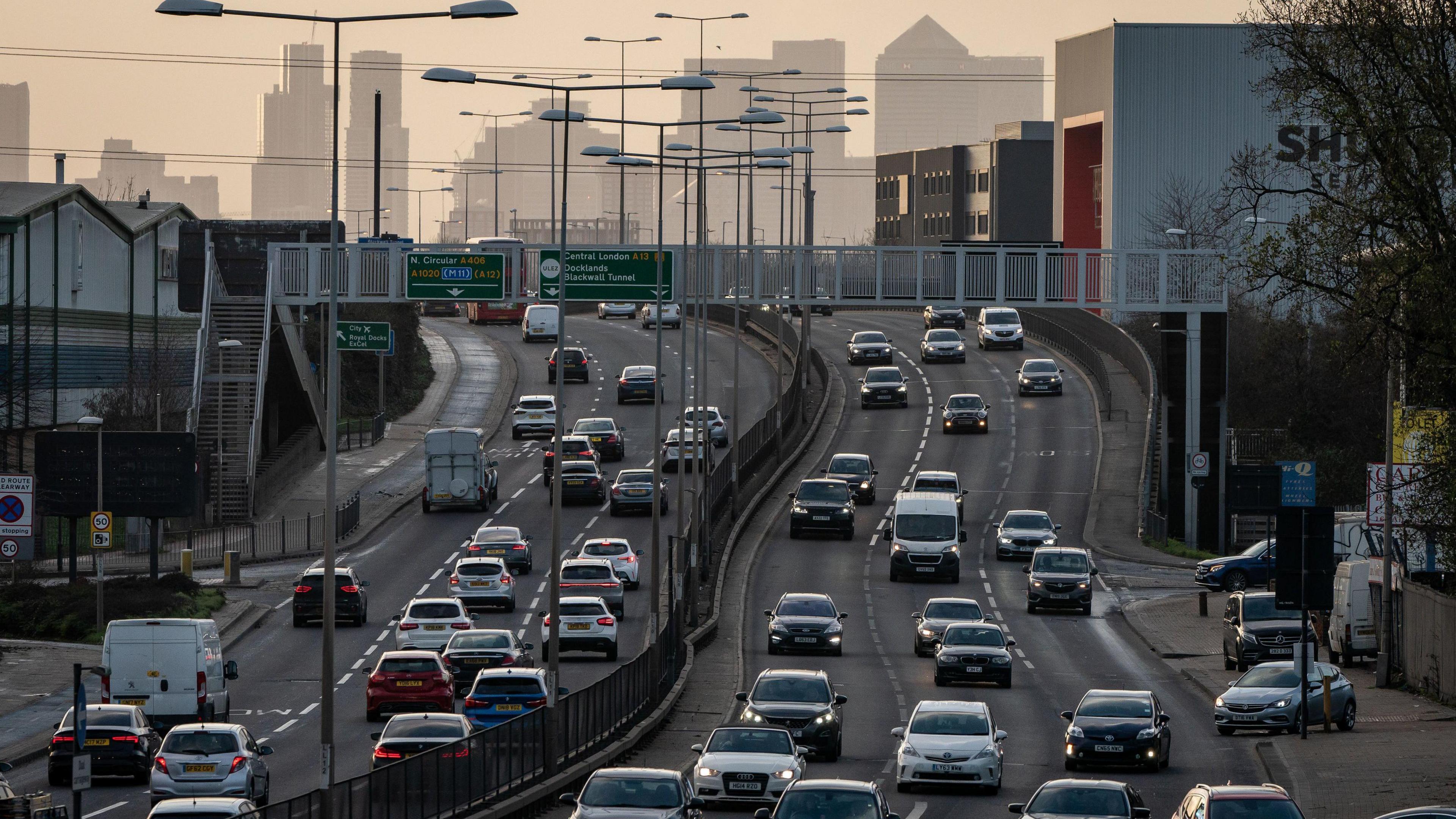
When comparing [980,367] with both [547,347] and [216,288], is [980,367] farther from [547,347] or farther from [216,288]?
[216,288]

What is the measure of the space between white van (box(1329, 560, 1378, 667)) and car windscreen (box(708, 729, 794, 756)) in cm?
1804

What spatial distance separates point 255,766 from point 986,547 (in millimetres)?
34887

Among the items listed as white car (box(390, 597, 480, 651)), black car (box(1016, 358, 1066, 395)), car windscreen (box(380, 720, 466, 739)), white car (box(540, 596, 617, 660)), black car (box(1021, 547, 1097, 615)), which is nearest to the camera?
car windscreen (box(380, 720, 466, 739))

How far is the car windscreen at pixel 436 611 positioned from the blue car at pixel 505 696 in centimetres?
927

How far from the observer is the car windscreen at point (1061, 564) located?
157 ft

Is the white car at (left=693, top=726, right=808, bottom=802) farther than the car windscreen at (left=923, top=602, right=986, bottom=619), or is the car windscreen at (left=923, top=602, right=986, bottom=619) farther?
the car windscreen at (left=923, top=602, right=986, bottom=619)

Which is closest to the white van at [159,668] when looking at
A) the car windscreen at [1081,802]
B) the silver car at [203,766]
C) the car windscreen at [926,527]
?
the silver car at [203,766]

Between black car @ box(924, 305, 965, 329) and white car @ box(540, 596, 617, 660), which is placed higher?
black car @ box(924, 305, 965, 329)

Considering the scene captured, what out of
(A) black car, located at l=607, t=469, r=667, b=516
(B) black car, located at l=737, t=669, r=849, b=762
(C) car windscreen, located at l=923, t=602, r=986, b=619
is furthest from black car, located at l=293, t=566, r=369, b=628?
(B) black car, located at l=737, t=669, r=849, b=762

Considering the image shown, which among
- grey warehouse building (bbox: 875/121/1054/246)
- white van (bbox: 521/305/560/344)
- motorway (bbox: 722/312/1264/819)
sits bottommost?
motorway (bbox: 722/312/1264/819)

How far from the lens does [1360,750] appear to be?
98.2ft

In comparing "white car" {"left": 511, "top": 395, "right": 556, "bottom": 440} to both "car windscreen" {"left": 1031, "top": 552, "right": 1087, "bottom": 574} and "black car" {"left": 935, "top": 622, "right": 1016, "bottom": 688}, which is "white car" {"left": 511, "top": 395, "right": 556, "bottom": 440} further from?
"black car" {"left": 935, "top": 622, "right": 1016, "bottom": 688}

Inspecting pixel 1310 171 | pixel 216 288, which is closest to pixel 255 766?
pixel 1310 171

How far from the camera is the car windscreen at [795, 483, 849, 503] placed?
5684 cm
